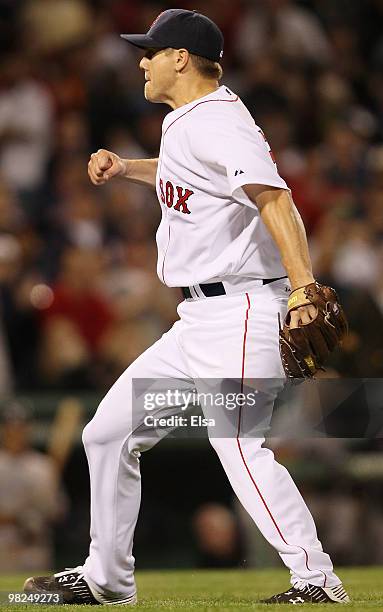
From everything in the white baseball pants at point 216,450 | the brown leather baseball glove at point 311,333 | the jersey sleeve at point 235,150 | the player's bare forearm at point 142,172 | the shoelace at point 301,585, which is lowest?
the shoelace at point 301,585

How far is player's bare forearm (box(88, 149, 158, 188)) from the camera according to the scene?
4285mm

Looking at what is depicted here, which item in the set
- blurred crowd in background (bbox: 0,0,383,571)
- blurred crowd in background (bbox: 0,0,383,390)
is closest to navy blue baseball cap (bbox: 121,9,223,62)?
blurred crowd in background (bbox: 0,0,383,571)

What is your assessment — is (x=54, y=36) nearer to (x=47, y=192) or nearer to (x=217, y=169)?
(x=47, y=192)

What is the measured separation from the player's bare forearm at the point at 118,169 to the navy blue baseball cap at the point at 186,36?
45 centimetres

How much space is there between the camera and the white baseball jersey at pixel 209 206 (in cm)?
381

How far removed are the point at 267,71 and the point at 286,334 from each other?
691 centimetres

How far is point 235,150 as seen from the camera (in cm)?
370

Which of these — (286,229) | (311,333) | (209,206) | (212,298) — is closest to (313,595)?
(311,333)

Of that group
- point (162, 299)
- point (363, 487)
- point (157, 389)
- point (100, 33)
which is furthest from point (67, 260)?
point (157, 389)

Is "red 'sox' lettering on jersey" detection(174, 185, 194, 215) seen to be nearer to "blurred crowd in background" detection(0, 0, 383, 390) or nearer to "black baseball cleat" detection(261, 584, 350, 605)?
"black baseball cleat" detection(261, 584, 350, 605)

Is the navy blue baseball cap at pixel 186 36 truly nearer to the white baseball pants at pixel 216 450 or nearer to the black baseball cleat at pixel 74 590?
the white baseball pants at pixel 216 450

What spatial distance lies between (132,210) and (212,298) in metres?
5.07

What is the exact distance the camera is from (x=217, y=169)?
3824mm

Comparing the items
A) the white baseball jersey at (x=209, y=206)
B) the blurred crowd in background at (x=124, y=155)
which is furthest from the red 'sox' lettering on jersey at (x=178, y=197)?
the blurred crowd in background at (x=124, y=155)
